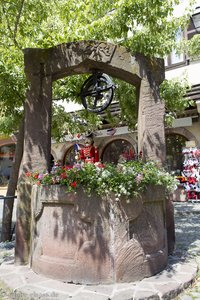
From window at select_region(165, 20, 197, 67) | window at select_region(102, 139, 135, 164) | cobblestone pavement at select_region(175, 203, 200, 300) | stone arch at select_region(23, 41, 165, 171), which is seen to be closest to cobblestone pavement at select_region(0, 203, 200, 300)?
cobblestone pavement at select_region(175, 203, 200, 300)

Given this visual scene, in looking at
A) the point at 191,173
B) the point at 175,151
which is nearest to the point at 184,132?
→ the point at 175,151

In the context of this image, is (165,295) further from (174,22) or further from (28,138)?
(174,22)

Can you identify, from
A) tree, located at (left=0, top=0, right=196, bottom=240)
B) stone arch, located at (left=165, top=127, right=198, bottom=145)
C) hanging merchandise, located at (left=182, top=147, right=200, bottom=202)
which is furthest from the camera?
stone arch, located at (left=165, top=127, right=198, bottom=145)

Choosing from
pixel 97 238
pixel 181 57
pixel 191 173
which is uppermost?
pixel 181 57

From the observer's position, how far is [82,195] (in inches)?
149

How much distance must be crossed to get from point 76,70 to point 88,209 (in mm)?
2435

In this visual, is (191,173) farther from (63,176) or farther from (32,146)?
(63,176)

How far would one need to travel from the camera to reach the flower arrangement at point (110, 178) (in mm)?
3697

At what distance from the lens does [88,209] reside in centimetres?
375

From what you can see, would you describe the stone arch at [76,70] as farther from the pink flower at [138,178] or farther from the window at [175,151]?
the window at [175,151]

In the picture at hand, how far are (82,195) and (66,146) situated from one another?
12.0m

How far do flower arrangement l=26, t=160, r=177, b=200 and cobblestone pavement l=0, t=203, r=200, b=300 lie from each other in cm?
127

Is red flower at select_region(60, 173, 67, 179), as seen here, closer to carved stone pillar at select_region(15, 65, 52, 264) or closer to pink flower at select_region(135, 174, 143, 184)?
carved stone pillar at select_region(15, 65, 52, 264)

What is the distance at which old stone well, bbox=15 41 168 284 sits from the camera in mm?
3674
